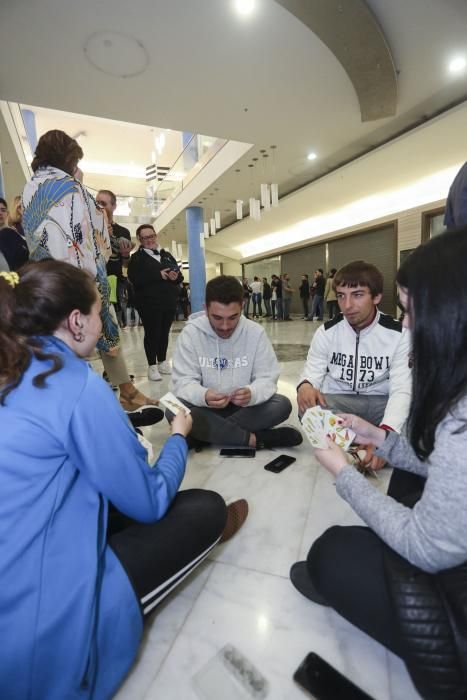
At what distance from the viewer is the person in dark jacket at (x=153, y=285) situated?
3002 millimetres

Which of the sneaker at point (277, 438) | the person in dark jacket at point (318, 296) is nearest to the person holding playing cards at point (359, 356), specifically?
the sneaker at point (277, 438)

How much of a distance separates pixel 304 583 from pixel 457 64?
213 inches

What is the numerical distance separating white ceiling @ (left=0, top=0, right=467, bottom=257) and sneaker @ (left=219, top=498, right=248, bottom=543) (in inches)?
157

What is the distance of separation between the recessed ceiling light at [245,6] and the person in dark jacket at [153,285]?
2.10 m

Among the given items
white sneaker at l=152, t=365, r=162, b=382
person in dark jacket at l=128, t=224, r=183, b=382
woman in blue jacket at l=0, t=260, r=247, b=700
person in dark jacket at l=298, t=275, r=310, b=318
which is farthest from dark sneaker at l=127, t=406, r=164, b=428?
person in dark jacket at l=298, t=275, r=310, b=318

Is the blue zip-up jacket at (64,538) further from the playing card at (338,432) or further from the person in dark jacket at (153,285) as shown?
the person in dark jacket at (153,285)

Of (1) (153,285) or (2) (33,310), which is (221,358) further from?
(1) (153,285)

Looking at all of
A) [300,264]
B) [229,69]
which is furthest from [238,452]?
[300,264]

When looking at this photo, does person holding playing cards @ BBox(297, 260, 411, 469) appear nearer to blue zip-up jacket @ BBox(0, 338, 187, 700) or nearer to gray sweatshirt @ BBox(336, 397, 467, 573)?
gray sweatshirt @ BBox(336, 397, 467, 573)

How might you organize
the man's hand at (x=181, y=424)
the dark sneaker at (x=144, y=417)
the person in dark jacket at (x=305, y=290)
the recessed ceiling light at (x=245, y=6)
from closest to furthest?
the man's hand at (x=181, y=424), the dark sneaker at (x=144, y=417), the recessed ceiling light at (x=245, y=6), the person in dark jacket at (x=305, y=290)

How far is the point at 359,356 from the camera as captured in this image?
1730mm

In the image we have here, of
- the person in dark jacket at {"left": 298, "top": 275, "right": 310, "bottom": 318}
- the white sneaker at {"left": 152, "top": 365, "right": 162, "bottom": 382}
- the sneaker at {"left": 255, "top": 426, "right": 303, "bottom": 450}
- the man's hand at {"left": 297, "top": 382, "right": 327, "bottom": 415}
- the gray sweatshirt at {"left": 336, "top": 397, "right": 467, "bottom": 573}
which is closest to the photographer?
the gray sweatshirt at {"left": 336, "top": 397, "right": 467, "bottom": 573}

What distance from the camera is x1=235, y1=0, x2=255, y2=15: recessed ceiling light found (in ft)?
9.83

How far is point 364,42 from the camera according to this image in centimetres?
334
